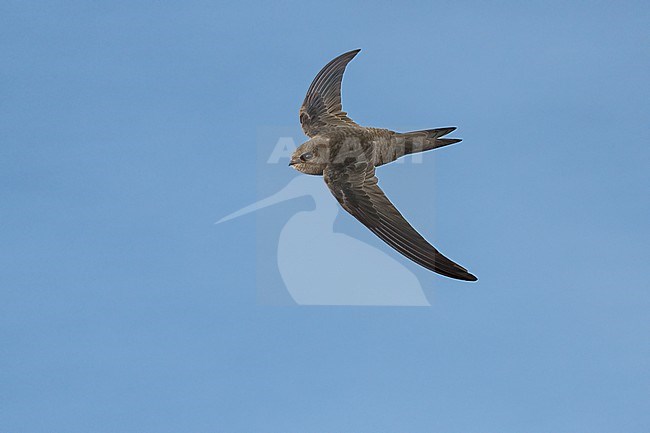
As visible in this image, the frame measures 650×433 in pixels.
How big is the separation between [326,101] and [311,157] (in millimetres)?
2475

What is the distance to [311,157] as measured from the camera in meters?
16.6

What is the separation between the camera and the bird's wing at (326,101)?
1820 centimetres

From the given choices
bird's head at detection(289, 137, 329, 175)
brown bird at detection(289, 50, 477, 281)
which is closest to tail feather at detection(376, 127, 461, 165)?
brown bird at detection(289, 50, 477, 281)

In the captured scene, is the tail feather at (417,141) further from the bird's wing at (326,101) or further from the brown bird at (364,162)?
the bird's wing at (326,101)

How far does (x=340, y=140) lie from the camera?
16844mm

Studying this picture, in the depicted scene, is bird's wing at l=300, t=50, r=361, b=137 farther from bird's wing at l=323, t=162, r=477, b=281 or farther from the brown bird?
bird's wing at l=323, t=162, r=477, b=281

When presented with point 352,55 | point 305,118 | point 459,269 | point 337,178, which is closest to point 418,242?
point 459,269

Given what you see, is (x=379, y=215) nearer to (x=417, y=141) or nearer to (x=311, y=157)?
(x=311, y=157)

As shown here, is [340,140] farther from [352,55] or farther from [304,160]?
[352,55]

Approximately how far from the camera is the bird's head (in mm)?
16625

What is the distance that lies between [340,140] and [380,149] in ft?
2.65

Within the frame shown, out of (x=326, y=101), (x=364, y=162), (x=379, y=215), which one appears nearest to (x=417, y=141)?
(x=364, y=162)

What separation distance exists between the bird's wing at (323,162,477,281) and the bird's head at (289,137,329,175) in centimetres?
22

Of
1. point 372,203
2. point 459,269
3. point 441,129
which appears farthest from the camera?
point 441,129
